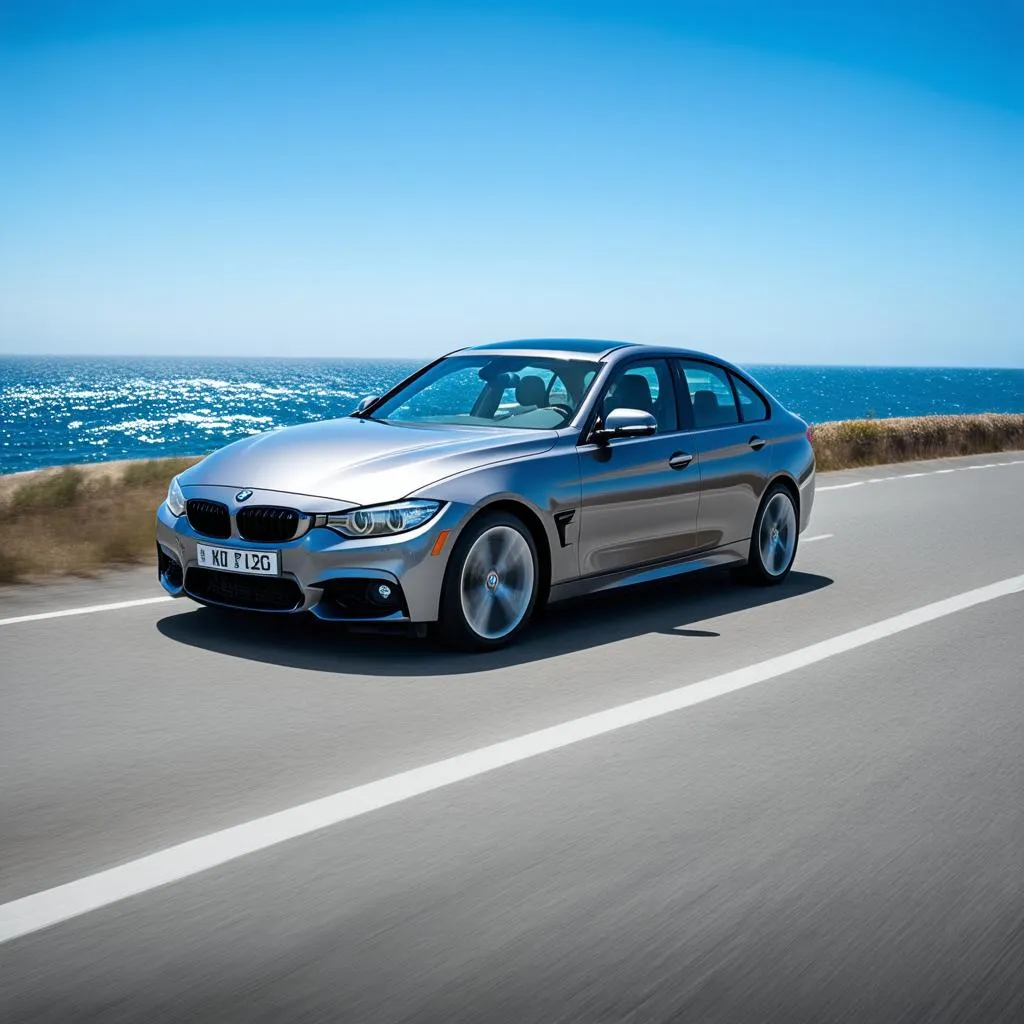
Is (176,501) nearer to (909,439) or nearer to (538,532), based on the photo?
(538,532)

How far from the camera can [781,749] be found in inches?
209

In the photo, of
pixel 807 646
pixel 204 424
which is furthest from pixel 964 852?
pixel 204 424

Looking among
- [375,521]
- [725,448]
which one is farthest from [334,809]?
[725,448]

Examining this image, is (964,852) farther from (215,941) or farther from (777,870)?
(215,941)

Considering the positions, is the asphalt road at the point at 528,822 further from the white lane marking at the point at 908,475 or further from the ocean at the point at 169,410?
the ocean at the point at 169,410

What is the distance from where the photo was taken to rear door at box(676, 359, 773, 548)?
28.5 ft

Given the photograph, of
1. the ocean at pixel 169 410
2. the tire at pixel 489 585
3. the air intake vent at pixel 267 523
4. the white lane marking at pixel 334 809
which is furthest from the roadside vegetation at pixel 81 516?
the ocean at pixel 169 410

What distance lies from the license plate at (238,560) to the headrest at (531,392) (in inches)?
80.3

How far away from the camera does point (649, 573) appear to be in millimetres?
8156

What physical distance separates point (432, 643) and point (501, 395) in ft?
5.77

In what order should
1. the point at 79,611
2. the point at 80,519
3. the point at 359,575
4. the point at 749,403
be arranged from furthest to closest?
the point at 80,519
the point at 749,403
the point at 79,611
the point at 359,575

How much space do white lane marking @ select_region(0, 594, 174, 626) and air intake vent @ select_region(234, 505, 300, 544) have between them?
156cm

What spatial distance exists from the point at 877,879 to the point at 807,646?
3450mm

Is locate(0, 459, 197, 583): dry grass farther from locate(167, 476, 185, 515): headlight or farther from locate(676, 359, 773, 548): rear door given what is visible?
locate(676, 359, 773, 548): rear door
